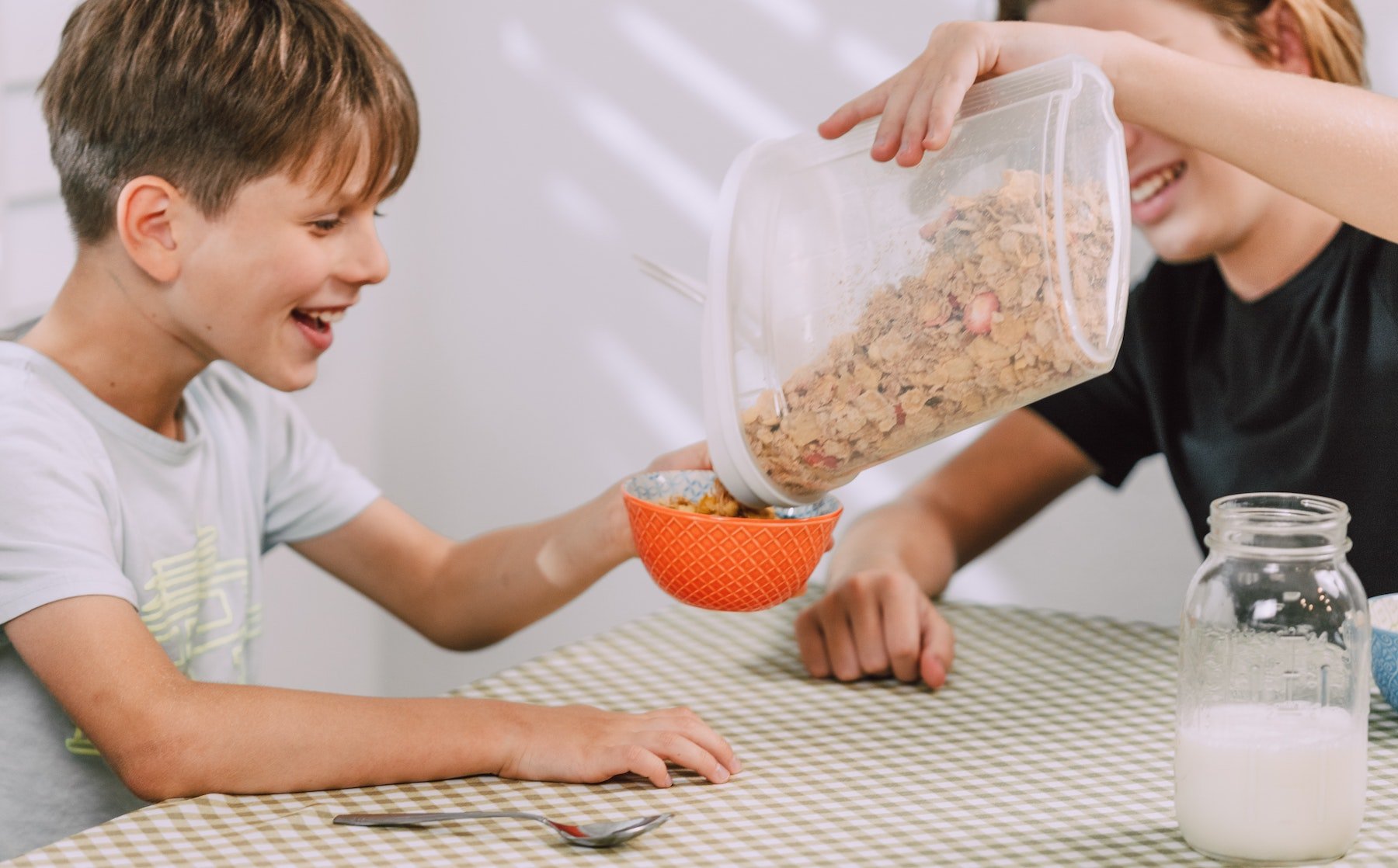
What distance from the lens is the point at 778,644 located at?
1.18 meters

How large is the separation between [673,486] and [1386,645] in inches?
19.0

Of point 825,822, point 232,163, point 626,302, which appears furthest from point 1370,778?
point 626,302

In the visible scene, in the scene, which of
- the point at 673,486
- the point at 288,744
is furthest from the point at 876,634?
the point at 288,744

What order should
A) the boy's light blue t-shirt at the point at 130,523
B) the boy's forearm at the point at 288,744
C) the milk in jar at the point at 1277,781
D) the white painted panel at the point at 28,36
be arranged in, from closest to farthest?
the milk in jar at the point at 1277,781, the boy's forearm at the point at 288,744, the boy's light blue t-shirt at the point at 130,523, the white painted panel at the point at 28,36

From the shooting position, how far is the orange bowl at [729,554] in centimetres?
88

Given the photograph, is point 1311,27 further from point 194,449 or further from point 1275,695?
point 194,449

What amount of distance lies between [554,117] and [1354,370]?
49.4 inches

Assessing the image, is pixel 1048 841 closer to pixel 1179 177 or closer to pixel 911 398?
pixel 911 398

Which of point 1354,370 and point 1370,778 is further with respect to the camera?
point 1354,370

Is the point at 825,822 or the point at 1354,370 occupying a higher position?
the point at 1354,370

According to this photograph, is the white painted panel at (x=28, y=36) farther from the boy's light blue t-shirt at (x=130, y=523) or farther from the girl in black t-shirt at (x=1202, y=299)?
the girl in black t-shirt at (x=1202, y=299)

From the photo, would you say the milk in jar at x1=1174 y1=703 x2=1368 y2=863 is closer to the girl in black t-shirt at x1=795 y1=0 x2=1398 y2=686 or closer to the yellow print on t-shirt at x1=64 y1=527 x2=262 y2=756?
the girl in black t-shirt at x1=795 y1=0 x2=1398 y2=686

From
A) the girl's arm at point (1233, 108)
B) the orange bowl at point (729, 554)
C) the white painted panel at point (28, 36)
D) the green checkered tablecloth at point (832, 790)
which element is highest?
the white painted panel at point (28, 36)

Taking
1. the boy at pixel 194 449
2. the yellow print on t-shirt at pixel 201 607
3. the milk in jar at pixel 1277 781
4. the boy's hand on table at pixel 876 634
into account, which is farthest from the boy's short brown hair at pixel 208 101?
the milk in jar at pixel 1277 781
